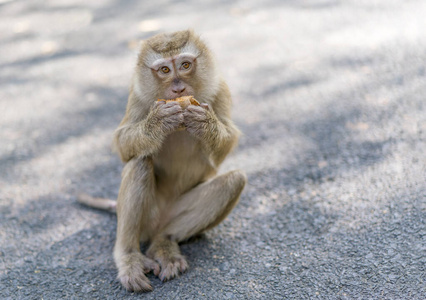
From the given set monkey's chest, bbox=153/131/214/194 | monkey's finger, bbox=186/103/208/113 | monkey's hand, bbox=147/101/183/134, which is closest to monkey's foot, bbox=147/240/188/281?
monkey's chest, bbox=153/131/214/194

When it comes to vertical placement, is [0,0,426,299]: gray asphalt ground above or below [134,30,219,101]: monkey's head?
below

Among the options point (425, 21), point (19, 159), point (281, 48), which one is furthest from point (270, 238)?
point (425, 21)

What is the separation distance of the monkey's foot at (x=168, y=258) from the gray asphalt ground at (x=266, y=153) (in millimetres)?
82

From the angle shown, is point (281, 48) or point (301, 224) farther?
point (281, 48)

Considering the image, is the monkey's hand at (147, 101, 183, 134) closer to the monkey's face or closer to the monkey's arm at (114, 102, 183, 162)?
the monkey's arm at (114, 102, 183, 162)

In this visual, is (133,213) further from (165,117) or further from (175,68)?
(175,68)

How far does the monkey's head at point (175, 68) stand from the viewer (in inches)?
143

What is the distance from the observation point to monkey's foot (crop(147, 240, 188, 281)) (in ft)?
11.8

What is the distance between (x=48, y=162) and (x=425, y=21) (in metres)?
6.44

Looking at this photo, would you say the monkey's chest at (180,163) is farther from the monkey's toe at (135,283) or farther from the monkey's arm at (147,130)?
the monkey's toe at (135,283)

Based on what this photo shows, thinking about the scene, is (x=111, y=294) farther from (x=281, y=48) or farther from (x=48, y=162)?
(x=281, y=48)

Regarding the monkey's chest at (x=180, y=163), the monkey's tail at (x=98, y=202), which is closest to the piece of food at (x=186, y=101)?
the monkey's chest at (x=180, y=163)

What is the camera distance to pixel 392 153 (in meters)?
4.79

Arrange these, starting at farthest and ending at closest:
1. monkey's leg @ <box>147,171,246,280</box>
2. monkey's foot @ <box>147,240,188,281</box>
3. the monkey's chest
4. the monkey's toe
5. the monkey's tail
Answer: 1. the monkey's tail
2. the monkey's chest
3. monkey's leg @ <box>147,171,246,280</box>
4. monkey's foot @ <box>147,240,188,281</box>
5. the monkey's toe
